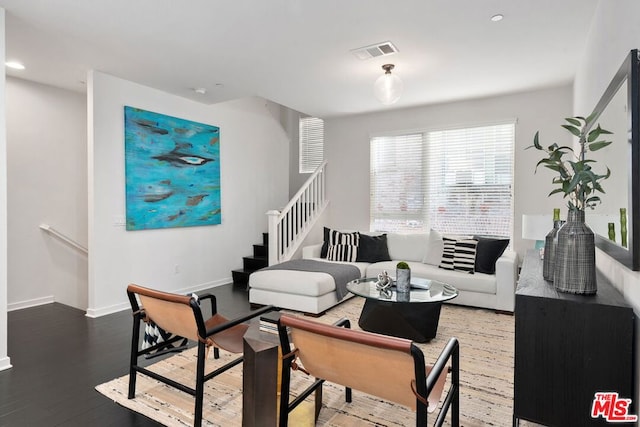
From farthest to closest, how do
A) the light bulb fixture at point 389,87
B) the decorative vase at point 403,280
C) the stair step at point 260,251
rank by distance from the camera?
the stair step at point 260,251
the light bulb fixture at point 389,87
the decorative vase at point 403,280

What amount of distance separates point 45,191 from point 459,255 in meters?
5.23

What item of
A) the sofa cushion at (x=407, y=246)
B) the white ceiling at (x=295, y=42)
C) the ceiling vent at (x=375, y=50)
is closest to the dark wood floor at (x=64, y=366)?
the sofa cushion at (x=407, y=246)

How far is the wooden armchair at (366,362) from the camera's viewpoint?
1286mm

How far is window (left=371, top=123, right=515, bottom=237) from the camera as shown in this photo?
4961 mm

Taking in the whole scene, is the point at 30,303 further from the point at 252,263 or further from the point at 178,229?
the point at 252,263

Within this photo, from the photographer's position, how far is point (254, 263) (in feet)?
18.9

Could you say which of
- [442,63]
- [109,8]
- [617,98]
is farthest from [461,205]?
[109,8]

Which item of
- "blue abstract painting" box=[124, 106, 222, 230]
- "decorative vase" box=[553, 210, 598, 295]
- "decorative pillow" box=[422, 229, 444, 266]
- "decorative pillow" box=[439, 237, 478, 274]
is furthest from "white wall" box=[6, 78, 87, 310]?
"decorative vase" box=[553, 210, 598, 295]

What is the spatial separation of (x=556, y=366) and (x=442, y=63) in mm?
3149

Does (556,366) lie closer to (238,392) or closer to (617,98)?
(617,98)

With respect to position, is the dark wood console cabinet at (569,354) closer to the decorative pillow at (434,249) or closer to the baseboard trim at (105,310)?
the decorative pillow at (434,249)

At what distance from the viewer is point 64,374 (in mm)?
2629

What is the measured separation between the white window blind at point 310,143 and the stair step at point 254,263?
7.07 ft

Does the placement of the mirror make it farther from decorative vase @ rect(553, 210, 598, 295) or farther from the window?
the window
